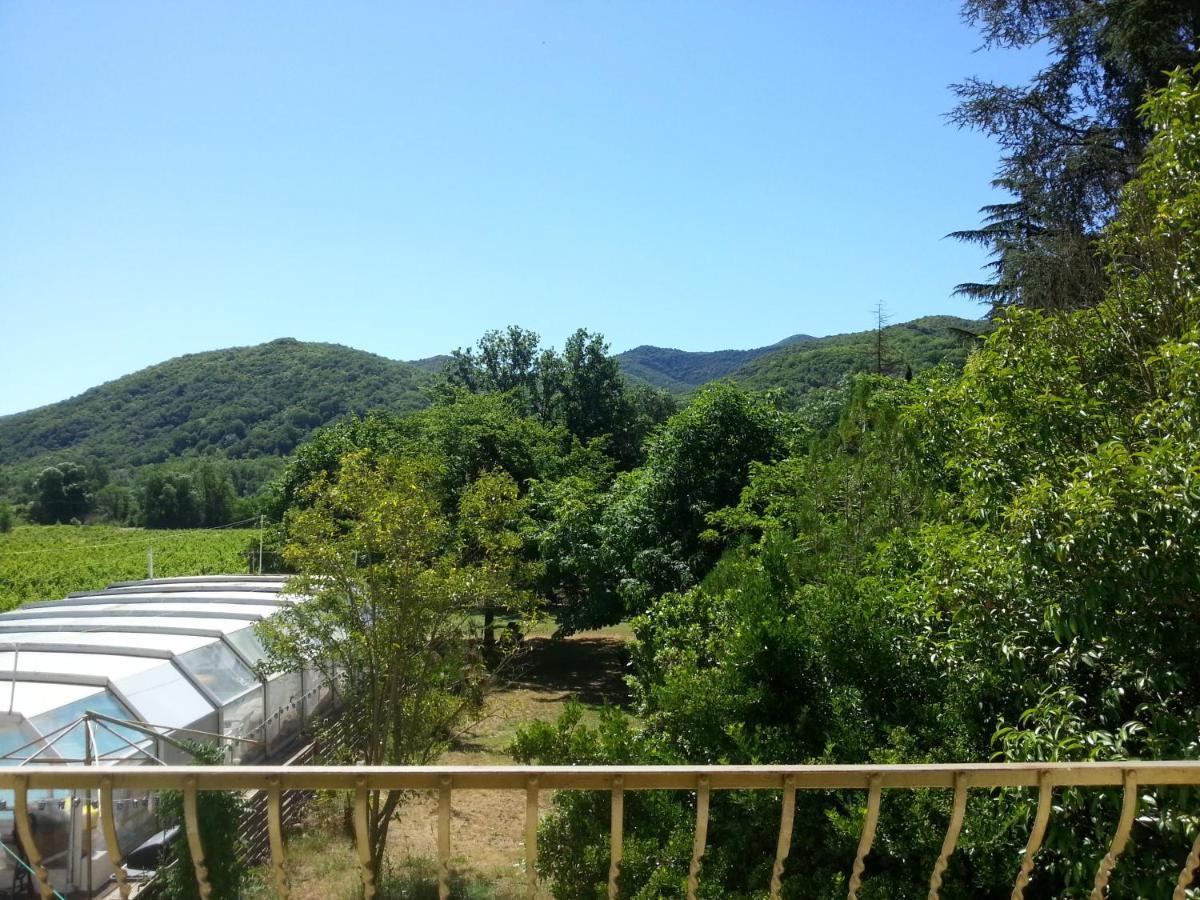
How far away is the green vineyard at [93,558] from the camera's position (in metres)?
26.0

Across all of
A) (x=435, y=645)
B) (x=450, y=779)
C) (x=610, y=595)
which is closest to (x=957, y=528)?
(x=450, y=779)

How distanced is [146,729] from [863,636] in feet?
21.5

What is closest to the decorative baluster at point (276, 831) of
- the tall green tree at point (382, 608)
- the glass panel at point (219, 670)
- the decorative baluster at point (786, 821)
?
the decorative baluster at point (786, 821)

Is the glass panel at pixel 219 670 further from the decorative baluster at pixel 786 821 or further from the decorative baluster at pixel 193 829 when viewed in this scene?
the decorative baluster at pixel 786 821

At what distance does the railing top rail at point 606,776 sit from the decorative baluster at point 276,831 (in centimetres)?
3

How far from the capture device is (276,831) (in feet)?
6.42

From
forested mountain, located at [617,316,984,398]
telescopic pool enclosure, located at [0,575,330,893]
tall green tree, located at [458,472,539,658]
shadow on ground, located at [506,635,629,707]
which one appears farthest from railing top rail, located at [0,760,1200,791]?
forested mountain, located at [617,316,984,398]

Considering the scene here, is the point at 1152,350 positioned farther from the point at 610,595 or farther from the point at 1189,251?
the point at 610,595

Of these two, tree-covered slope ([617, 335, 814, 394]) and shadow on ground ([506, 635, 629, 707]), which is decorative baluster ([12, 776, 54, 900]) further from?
tree-covered slope ([617, 335, 814, 394])

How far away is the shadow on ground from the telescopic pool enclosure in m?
5.96

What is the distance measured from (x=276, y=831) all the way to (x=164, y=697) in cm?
811

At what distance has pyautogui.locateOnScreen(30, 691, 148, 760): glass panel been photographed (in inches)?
283

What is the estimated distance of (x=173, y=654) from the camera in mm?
9461

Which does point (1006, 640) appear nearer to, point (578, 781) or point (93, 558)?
point (578, 781)
